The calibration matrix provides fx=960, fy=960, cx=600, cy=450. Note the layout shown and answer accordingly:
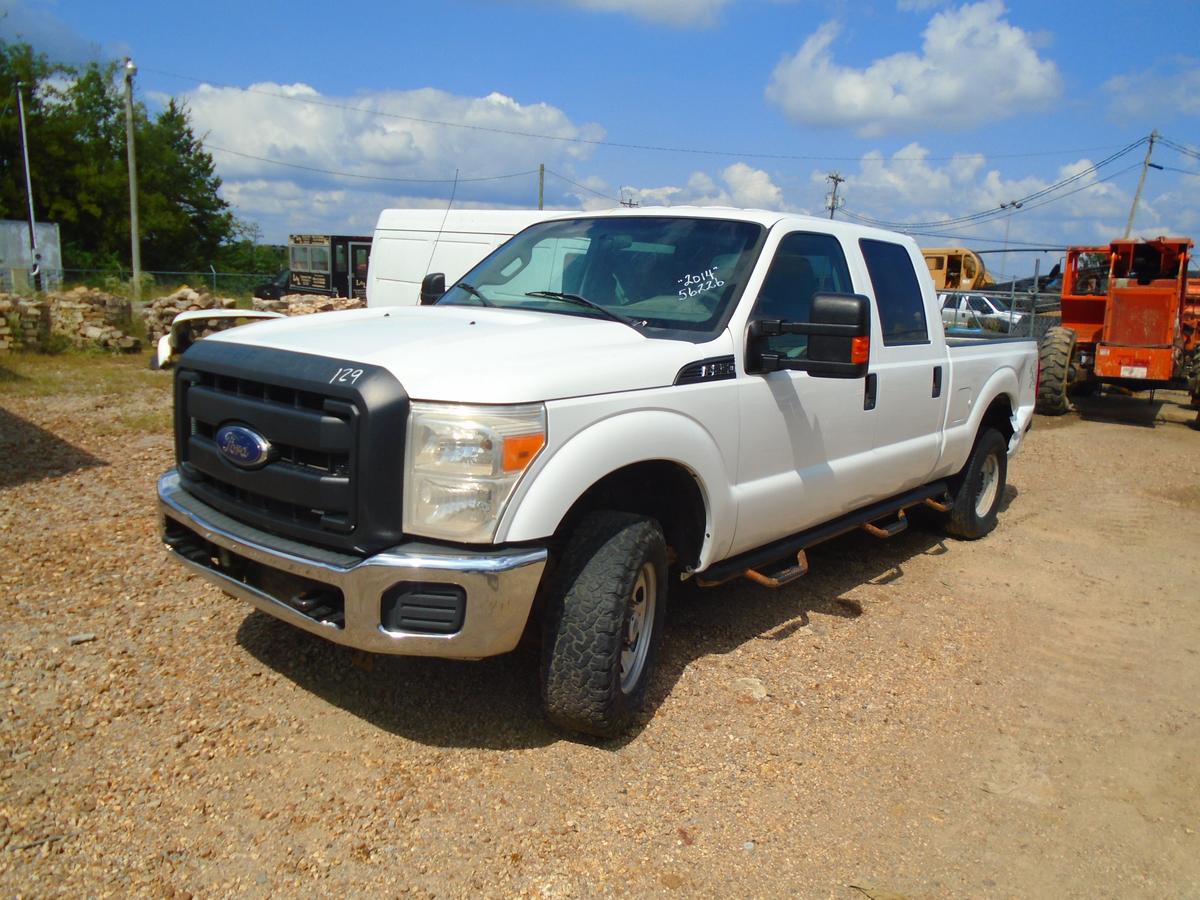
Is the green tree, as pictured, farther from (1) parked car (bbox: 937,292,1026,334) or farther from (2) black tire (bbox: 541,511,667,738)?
(2) black tire (bbox: 541,511,667,738)

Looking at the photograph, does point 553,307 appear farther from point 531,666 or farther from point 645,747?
point 645,747

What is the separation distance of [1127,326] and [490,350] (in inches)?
502

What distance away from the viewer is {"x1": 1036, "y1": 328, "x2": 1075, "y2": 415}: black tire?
13391mm

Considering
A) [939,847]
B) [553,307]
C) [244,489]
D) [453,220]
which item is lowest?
[939,847]

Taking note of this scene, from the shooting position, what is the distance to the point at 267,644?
13.9 ft

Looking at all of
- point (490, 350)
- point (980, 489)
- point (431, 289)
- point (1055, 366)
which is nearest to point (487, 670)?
point (490, 350)

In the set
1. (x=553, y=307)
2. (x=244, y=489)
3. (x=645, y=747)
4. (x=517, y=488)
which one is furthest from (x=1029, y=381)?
(x=244, y=489)

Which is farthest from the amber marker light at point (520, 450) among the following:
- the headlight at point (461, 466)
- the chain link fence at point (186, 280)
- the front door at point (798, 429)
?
the chain link fence at point (186, 280)

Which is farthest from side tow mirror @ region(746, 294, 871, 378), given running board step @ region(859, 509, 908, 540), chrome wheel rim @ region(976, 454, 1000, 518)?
chrome wheel rim @ region(976, 454, 1000, 518)

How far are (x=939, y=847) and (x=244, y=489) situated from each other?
264 centimetres

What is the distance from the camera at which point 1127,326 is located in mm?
13375

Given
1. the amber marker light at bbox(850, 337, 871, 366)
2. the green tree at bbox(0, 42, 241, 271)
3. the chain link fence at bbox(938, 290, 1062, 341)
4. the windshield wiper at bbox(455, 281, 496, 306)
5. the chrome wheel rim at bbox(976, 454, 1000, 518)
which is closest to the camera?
the amber marker light at bbox(850, 337, 871, 366)

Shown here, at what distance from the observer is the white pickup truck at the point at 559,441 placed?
303cm

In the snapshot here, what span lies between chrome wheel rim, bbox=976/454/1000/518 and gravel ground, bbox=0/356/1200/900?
3.78 feet
